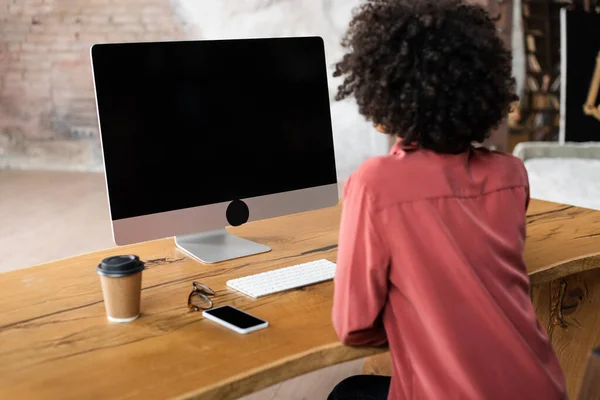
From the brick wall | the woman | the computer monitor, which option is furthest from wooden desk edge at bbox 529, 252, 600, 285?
the brick wall

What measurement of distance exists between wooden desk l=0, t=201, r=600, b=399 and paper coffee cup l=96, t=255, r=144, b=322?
2 centimetres

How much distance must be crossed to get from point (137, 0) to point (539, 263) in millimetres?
4436

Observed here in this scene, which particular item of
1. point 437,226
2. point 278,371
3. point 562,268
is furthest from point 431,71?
point 562,268

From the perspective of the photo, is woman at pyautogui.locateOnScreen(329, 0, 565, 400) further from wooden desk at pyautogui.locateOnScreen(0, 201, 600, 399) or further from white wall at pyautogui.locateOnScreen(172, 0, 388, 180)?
white wall at pyautogui.locateOnScreen(172, 0, 388, 180)

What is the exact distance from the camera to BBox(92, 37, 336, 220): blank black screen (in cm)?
138

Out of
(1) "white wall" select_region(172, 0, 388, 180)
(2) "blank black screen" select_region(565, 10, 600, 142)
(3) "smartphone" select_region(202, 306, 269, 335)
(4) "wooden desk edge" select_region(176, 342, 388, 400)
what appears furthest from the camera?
(1) "white wall" select_region(172, 0, 388, 180)

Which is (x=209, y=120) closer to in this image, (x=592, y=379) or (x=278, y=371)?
(x=278, y=371)

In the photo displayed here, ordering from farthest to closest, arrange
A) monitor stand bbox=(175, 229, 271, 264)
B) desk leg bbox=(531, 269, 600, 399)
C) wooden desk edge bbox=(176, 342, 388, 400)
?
desk leg bbox=(531, 269, 600, 399) → monitor stand bbox=(175, 229, 271, 264) → wooden desk edge bbox=(176, 342, 388, 400)

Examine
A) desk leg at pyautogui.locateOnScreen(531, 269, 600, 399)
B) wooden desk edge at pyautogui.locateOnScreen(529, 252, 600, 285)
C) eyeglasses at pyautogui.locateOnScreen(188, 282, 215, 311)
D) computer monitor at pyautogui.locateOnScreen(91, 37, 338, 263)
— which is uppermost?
computer monitor at pyautogui.locateOnScreen(91, 37, 338, 263)

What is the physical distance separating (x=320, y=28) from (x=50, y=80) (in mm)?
2343

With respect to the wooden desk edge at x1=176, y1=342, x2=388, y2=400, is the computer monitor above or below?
above

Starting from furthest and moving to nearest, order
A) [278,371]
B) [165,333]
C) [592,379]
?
1. [165,333]
2. [278,371]
3. [592,379]

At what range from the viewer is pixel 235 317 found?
1180mm

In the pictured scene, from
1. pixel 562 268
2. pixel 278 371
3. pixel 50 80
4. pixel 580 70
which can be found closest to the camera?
pixel 278 371
